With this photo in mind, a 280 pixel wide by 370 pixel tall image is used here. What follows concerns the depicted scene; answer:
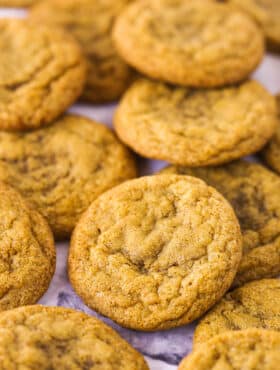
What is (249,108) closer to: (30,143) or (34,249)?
(30,143)

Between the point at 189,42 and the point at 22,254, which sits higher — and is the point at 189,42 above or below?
above

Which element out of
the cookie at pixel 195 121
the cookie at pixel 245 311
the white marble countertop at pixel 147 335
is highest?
the cookie at pixel 195 121

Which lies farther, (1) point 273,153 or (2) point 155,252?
(1) point 273,153

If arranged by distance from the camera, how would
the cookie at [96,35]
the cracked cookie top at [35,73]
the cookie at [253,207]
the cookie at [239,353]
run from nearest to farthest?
the cookie at [239,353]
the cookie at [253,207]
the cracked cookie top at [35,73]
the cookie at [96,35]

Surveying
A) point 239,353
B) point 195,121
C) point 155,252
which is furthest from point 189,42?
point 239,353

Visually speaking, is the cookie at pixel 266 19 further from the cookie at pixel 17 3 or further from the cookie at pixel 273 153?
the cookie at pixel 17 3

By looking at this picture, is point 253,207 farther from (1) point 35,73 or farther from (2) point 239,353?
(1) point 35,73

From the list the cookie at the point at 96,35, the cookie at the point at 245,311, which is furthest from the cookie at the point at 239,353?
the cookie at the point at 96,35
